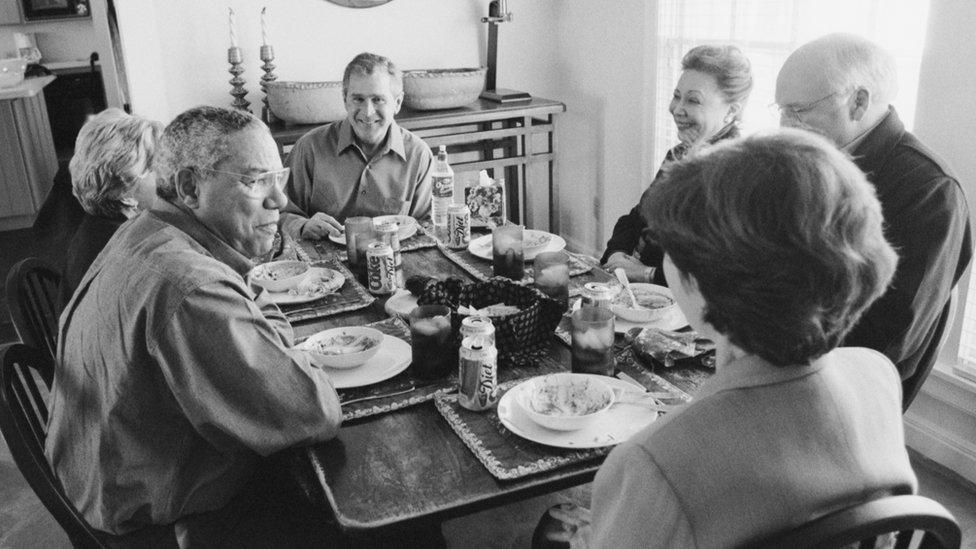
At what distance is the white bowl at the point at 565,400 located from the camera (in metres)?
1.31

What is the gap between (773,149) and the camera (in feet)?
2.85

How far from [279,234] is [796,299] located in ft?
6.37

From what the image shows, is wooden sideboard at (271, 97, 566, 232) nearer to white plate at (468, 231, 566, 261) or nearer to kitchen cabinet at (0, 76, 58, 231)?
white plate at (468, 231, 566, 261)

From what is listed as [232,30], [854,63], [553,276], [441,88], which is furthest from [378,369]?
[232,30]

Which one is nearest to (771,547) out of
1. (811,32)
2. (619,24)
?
(811,32)

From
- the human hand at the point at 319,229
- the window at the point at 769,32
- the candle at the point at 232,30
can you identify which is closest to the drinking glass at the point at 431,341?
the human hand at the point at 319,229

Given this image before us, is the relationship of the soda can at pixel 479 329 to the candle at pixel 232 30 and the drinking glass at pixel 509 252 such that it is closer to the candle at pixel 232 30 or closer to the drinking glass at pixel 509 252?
the drinking glass at pixel 509 252

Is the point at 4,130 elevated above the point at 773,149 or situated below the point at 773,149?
below

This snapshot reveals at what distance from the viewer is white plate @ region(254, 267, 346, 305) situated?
76.4 inches

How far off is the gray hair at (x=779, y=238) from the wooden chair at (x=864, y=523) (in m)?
0.17

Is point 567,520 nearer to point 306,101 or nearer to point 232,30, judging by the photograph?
point 306,101

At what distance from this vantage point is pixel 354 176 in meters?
2.90

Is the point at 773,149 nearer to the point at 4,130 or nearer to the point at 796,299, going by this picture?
the point at 796,299

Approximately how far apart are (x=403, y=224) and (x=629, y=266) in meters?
0.75
